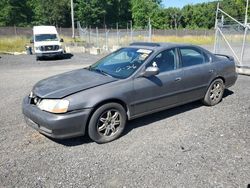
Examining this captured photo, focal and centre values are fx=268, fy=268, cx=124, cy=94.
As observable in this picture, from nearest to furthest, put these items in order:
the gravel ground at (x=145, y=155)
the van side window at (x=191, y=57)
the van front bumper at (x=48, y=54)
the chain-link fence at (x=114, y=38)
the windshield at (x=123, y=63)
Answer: the gravel ground at (x=145, y=155) < the windshield at (x=123, y=63) < the van side window at (x=191, y=57) < the van front bumper at (x=48, y=54) < the chain-link fence at (x=114, y=38)

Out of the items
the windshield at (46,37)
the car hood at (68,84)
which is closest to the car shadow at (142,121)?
the car hood at (68,84)

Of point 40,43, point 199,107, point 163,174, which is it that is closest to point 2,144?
point 163,174

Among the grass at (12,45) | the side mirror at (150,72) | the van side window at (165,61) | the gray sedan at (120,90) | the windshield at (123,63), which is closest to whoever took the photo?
the gray sedan at (120,90)

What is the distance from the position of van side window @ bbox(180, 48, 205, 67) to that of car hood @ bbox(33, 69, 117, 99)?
1.74 m

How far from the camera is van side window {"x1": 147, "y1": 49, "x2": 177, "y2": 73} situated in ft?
16.9

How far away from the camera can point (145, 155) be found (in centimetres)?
413

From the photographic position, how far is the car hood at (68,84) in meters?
4.34

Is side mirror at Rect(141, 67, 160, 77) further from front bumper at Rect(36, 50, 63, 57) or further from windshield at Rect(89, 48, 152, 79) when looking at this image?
front bumper at Rect(36, 50, 63, 57)

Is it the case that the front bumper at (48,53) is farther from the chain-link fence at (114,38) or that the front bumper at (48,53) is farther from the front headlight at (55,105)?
the front headlight at (55,105)

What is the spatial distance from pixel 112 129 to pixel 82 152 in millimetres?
672

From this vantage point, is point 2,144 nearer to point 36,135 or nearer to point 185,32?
point 36,135

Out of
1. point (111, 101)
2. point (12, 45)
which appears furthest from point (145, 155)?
point (12, 45)

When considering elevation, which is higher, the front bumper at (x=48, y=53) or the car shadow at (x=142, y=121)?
the front bumper at (x=48, y=53)

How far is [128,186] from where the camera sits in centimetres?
338
